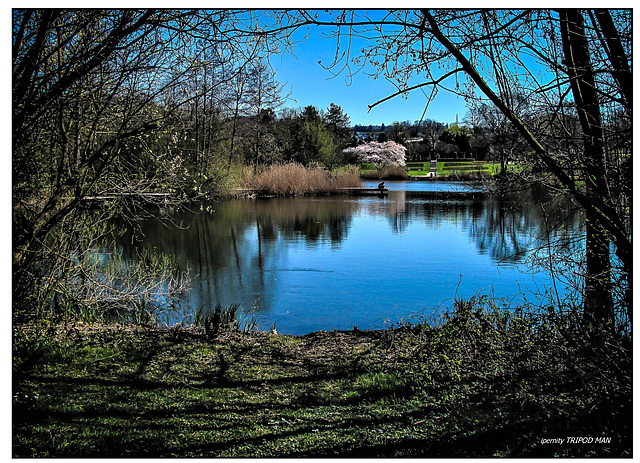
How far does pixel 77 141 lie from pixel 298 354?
109 inches

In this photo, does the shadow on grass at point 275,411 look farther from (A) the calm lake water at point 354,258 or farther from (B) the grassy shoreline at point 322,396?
(A) the calm lake water at point 354,258

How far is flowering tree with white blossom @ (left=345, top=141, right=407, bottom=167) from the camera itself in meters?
44.9

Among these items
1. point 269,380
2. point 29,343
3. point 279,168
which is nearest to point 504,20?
point 269,380

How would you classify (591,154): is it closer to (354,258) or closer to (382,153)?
(354,258)

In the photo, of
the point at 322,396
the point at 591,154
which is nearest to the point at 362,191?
the point at 322,396

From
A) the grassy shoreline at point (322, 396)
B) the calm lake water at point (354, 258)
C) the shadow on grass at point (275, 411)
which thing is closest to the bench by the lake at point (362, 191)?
the calm lake water at point (354, 258)

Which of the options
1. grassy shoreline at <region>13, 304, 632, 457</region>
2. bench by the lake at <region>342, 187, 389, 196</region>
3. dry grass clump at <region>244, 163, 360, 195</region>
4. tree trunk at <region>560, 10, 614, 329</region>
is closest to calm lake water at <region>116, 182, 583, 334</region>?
tree trunk at <region>560, 10, 614, 329</region>

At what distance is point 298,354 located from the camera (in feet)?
13.9

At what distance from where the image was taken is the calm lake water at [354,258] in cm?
627

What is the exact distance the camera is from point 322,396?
3189 mm

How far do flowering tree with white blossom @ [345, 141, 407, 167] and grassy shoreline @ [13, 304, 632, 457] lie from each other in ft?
135

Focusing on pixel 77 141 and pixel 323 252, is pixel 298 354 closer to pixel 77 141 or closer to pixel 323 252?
pixel 77 141

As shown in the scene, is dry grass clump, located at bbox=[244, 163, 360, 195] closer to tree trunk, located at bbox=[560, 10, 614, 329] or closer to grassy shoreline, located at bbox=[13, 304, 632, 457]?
grassy shoreline, located at bbox=[13, 304, 632, 457]

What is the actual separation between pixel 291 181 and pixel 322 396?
71.2 feet
